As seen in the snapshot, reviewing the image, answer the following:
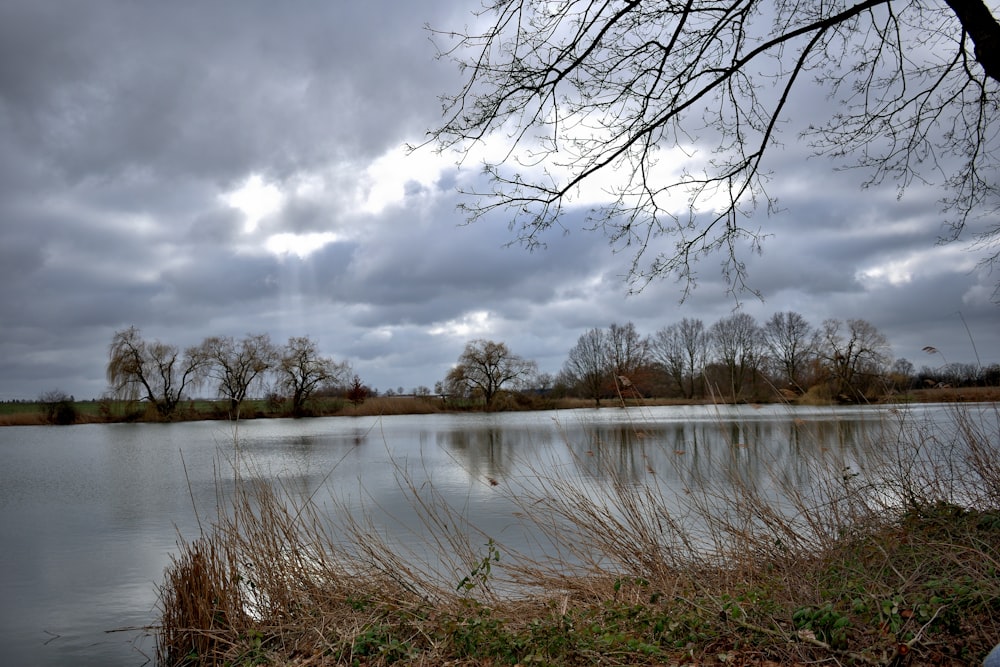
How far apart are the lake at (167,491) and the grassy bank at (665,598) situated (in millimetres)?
521

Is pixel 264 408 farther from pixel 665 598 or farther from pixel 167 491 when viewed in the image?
pixel 665 598

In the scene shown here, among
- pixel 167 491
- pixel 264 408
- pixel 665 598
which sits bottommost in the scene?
pixel 167 491

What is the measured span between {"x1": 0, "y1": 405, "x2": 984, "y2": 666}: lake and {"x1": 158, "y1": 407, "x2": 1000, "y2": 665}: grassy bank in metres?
0.52

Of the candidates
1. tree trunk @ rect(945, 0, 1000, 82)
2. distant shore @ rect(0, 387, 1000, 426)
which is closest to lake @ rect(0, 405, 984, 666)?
tree trunk @ rect(945, 0, 1000, 82)

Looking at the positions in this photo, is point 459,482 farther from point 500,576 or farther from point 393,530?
point 500,576

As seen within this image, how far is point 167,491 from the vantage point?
40.9 ft

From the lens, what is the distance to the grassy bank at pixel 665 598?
313 cm

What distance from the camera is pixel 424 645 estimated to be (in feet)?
12.8

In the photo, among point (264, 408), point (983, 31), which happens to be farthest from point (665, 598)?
point (264, 408)

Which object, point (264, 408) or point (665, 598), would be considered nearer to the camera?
point (665, 598)

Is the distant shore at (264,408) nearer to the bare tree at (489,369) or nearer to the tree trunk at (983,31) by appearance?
the bare tree at (489,369)

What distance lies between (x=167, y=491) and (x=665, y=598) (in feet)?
37.6

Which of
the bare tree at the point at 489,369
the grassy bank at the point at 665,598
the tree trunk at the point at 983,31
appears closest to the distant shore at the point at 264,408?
the bare tree at the point at 489,369

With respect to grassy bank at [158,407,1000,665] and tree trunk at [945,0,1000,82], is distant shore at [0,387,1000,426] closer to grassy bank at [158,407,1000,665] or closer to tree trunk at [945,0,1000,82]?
grassy bank at [158,407,1000,665]
